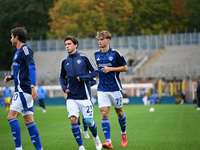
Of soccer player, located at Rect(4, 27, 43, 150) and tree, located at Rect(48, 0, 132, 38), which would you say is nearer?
soccer player, located at Rect(4, 27, 43, 150)

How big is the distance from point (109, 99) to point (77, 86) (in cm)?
132

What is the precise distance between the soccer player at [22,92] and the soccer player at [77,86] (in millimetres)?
949

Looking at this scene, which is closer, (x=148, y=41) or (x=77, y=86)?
(x=77, y=86)

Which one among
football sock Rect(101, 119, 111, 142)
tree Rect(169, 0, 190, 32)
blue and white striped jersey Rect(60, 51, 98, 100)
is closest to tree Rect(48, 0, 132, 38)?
tree Rect(169, 0, 190, 32)

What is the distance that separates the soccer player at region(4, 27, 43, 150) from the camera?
8.40m

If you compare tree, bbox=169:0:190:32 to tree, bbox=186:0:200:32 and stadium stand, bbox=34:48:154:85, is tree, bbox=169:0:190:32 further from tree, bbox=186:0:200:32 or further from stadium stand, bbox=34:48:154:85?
stadium stand, bbox=34:48:154:85

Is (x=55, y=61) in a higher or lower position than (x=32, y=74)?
lower

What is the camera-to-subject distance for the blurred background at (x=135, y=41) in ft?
162

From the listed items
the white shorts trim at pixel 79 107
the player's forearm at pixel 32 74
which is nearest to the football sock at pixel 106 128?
the white shorts trim at pixel 79 107

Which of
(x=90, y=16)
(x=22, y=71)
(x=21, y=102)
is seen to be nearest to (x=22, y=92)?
(x=21, y=102)

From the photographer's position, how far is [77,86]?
9.28m

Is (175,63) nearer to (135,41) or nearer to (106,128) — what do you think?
(135,41)

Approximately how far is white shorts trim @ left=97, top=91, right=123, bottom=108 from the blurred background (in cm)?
3249

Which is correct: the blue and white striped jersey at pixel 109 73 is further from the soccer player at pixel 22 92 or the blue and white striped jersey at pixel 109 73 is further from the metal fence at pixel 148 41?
the metal fence at pixel 148 41
